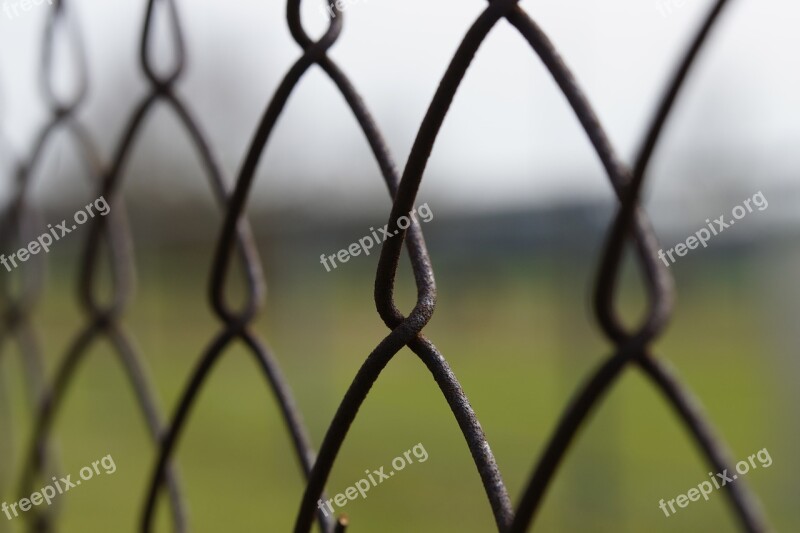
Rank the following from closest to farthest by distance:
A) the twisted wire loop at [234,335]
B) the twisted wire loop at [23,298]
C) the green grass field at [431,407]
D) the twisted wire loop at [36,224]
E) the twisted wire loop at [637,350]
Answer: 1. the twisted wire loop at [637,350]
2. the twisted wire loop at [234,335]
3. the twisted wire loop at [36,224]
4. the twisted wire loop at [23,298]
5. the green grass field at [431,407]

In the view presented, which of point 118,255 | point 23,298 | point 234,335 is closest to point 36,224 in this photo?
point 23,298

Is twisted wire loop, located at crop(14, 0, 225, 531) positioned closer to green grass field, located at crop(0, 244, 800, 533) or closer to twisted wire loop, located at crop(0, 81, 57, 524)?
twisted wire loop, located at crop(0, 81, 57, 524)

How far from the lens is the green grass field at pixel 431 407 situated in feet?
12.4

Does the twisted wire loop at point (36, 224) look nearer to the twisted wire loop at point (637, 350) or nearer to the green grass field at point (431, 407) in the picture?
the green grass field at point (431, 407)

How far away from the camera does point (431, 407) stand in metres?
7.16

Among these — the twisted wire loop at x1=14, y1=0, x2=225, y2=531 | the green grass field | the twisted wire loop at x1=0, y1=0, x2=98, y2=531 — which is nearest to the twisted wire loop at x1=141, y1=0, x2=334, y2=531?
the twisted wire loop at x1=14, y1=0, x2=225, y2=531

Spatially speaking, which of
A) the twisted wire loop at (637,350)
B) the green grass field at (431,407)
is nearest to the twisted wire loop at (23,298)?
the green grass field at (431,407)

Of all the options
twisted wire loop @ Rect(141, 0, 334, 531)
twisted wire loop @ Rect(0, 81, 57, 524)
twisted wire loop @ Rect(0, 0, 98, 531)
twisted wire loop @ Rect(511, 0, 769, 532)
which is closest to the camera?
twisted wire loop @ Rect(511, 0, 769, 532)

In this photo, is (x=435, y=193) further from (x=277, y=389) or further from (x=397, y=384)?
(x=277, y=389)

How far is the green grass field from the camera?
3771mm

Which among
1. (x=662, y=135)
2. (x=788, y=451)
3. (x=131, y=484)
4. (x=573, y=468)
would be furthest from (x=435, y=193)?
(x=662, y=135)

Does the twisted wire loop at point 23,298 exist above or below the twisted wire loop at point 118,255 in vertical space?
above

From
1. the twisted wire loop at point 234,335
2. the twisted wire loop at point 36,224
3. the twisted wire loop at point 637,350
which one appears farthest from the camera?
the twisted wire loop at point 36,224

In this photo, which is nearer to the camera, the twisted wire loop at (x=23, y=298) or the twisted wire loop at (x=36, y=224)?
the twisted wire loop at (x=36, y=224)
